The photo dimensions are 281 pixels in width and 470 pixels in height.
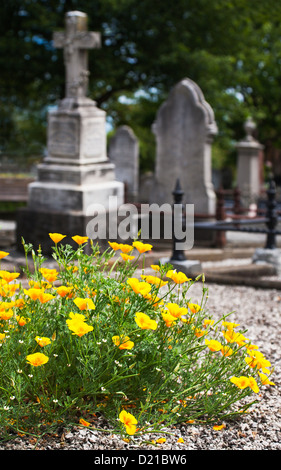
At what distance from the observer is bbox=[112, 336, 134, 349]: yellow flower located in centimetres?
288

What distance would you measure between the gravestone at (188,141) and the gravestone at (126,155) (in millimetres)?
4874

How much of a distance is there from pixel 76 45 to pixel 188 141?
3.80m

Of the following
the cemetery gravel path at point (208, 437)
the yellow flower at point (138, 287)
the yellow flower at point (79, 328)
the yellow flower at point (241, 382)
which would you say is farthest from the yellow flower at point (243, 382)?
the yellow flower at point (79, 328)

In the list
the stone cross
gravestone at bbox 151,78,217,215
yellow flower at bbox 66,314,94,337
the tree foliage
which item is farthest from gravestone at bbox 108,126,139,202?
yellow flower at bbox 66,314,94,337

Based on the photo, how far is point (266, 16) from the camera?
81.3ft

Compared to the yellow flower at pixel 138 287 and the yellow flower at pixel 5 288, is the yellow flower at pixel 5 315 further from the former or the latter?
the yellow flower at pixel 138 287

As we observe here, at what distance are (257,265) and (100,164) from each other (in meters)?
2.52

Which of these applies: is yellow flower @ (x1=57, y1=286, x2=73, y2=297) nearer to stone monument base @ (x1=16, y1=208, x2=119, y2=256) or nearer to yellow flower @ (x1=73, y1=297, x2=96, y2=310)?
yellow flower @ (x1=73, y1=297, x2=96, y2=310)

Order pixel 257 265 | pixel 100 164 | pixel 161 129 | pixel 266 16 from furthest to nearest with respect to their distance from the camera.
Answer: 1. pixel 266 16
2. pixel 161 129
3. pixel 100 164
4. pixel 257 265

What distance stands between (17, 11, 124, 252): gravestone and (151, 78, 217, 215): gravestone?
3868mm

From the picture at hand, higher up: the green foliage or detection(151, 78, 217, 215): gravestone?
detection(151, 78, 217, 215): gravestone

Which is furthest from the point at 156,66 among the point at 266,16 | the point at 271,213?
the point at 271,213
